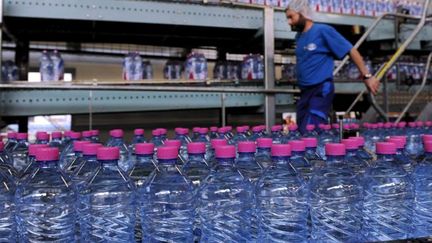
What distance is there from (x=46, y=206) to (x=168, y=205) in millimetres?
238

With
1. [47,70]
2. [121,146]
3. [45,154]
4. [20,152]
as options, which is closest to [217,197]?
[45,154]

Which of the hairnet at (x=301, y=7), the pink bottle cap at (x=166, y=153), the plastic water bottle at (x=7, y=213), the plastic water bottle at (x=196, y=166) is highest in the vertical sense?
the hairnet at (x=301, y=7)

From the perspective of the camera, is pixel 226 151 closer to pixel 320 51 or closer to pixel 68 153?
pixel 68 153

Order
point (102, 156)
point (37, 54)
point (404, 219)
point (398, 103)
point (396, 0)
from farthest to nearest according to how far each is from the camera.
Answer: point (396, 0), point (37, 54), point (398, 103), point (404, 219), point (102, 156)

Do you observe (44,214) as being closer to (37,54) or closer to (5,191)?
(5,191)

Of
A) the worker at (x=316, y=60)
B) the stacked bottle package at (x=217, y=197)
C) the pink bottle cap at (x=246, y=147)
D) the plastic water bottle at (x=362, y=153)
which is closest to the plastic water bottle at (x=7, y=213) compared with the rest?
the stacked bottle package at (x=217, y=197)

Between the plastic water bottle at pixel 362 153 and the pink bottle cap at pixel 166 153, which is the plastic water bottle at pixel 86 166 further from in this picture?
the plastic water bottle at pixel 362 153

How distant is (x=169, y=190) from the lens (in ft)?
2.85

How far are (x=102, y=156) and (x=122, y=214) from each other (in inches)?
5.0

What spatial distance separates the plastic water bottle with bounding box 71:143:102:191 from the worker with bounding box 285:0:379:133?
1593 millimetres

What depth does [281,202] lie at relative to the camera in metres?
0.91

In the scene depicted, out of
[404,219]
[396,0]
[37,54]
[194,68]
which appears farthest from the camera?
[396,0]

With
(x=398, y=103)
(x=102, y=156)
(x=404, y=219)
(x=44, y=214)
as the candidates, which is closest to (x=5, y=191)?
(x=44, y=214)

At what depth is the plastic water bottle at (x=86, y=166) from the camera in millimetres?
908
